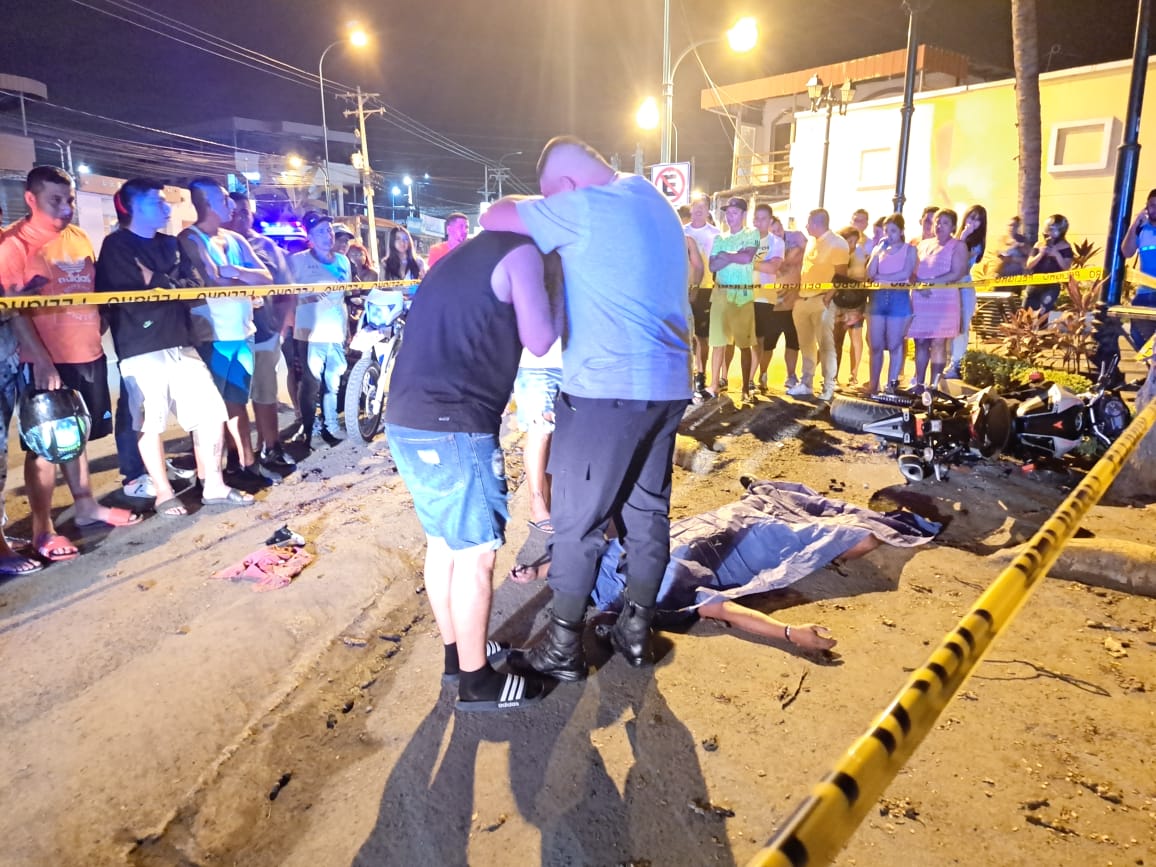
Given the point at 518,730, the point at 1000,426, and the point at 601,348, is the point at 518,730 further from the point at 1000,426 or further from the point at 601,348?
the point at 1000,426

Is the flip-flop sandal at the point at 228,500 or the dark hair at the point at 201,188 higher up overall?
the dark hair at the point at 201,188

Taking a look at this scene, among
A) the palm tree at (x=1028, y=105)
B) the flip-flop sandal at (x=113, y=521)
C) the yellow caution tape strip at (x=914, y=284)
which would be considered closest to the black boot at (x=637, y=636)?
the flip-flop sandal at (x=113, y=521)

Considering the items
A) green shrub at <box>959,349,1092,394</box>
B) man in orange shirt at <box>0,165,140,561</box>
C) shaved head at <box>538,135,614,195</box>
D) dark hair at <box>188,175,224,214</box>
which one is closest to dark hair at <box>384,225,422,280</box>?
dark hair at <box>188,175,224,214</box>

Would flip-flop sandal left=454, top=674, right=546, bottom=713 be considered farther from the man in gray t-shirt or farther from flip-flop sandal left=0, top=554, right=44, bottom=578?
flip-flop sandal left=0, top=554, right=44, bottom=578

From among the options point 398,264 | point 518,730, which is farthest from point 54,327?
point 398,264

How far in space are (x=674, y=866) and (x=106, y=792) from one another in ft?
6.25

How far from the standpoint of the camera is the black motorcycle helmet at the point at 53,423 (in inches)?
167

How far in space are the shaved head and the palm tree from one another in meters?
13.0

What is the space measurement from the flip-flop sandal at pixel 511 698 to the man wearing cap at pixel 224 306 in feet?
11.9

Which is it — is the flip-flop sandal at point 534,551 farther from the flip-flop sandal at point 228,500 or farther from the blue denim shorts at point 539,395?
the flip-flop sandal at point 228,500

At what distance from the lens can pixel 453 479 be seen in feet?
8.71

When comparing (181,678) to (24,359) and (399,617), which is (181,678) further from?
(24,359)

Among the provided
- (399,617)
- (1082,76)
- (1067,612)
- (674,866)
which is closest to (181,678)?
(399,617)

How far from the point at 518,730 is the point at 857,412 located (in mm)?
5364
